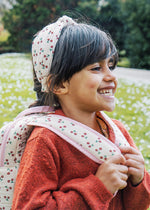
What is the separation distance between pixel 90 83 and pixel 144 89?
8389 millimetres

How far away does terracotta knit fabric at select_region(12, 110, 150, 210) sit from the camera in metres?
1.44

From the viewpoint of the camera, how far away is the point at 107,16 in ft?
57.3

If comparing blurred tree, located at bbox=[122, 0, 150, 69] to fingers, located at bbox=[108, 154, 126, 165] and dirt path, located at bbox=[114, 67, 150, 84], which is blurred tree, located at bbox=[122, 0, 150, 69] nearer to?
dirt path, located at bbox=[114, 67, 150, 84]

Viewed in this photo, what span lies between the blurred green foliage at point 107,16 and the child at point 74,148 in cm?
1332

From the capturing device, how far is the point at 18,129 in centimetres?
163

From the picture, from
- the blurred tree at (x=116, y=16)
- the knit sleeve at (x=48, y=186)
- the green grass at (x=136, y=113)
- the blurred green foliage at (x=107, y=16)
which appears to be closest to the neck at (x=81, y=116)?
the knit sleeve at (x=48, y=186)

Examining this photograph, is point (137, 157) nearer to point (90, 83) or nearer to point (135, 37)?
point (90, 83)

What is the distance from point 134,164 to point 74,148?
13.6 inches

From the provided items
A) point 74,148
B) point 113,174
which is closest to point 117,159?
point 113,174

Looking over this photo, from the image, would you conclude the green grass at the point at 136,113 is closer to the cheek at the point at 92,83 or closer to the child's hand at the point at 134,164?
the child's hand at the point at 134,164

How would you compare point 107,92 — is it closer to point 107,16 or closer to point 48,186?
point 48,186

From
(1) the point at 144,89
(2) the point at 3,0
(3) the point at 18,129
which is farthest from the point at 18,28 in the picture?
(3) the point at 18,129

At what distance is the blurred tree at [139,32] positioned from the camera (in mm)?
18391

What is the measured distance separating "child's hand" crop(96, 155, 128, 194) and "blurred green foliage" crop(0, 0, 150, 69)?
13.6m
